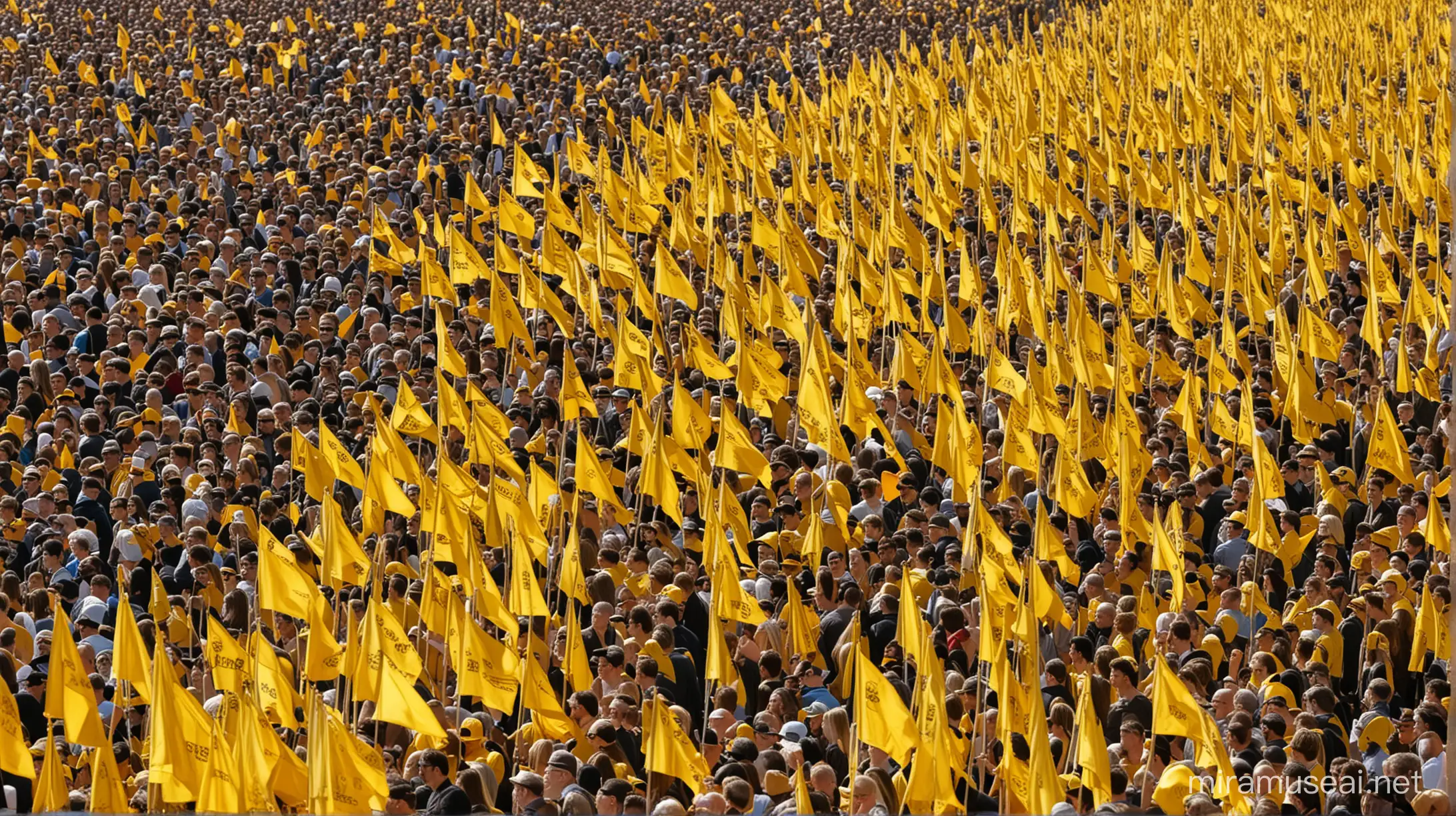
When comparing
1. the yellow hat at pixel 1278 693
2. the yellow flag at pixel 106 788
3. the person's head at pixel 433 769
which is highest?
the yellow flag at pixel 106 788

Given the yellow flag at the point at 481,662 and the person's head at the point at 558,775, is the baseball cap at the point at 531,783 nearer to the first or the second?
the person's head at the point at 558,775

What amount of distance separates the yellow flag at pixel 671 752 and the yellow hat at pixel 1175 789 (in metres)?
1.71

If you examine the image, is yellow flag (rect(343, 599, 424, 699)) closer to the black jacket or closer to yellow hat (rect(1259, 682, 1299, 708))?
the black jacket

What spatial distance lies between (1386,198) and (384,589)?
535 inches

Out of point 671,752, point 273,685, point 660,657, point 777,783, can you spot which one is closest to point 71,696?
point 273,685

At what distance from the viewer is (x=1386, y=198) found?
22359mm

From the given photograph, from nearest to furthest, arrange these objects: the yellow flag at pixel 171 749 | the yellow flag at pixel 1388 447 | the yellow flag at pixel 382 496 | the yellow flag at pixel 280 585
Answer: the yellow flag at pixel 171 749, the yellow flag at pixel 280 585, the yellow flag at pixel 382 496, the yellow flag at pixel 1388 447

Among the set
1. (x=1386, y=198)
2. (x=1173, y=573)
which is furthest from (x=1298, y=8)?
(x=1173, y=573)

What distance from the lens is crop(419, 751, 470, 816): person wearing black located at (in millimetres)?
8570

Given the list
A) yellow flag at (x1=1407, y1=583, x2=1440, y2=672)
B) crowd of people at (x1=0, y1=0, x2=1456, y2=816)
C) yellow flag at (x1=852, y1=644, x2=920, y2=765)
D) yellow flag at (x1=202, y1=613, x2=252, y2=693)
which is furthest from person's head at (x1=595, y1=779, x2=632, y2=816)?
yellow flag at (x1=1407, y1=583, x2=1440, y2=672)

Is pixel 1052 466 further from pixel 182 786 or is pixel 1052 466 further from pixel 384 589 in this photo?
pixel 182 786

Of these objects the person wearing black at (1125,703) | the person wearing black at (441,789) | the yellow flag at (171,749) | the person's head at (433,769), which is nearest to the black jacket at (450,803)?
the person wearing black at (441,789)

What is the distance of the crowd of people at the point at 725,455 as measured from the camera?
30.1 feet

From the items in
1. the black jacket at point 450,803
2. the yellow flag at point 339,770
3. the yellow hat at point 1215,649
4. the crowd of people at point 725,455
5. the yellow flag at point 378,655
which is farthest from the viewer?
the yellow hat at point 1215,649
